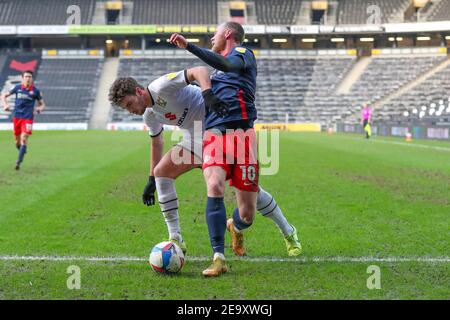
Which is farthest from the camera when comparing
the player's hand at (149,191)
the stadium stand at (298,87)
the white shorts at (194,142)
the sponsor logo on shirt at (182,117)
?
the stadium stand at (298,87)

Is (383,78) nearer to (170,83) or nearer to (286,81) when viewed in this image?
(286,81)

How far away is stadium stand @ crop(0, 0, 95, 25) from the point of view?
67.4 metres

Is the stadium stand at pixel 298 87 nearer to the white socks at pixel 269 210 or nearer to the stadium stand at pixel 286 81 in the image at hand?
the stadium stand at pixel 286 81

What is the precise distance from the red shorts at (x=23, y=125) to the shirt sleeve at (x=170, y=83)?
1047 cm

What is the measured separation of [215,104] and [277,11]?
215 ft

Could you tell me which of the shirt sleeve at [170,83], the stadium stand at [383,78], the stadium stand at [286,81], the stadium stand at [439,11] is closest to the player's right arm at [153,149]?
the shirt sleeve at [170,83]

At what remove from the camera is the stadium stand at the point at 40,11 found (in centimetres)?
6744

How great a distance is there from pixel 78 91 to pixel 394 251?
5908 centimetres

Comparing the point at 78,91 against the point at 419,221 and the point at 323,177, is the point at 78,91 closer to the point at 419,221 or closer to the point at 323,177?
the point at 323,177

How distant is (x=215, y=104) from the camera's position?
5.30 m

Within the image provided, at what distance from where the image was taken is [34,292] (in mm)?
4602

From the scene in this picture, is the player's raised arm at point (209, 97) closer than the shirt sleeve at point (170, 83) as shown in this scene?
Yes

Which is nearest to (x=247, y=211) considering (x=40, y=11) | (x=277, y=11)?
(x=277, y=11)

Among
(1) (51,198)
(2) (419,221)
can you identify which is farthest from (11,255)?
(2) (419,221)
